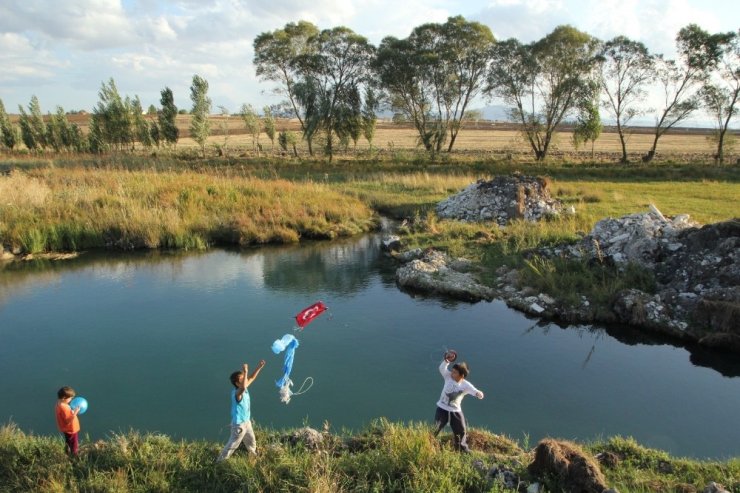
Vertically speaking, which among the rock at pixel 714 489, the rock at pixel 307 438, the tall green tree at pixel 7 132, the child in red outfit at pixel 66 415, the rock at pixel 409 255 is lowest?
the rock at pixel 307 438

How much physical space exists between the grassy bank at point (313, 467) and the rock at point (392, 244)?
11.9m

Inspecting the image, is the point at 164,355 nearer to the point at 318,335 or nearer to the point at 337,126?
the point at 318,335

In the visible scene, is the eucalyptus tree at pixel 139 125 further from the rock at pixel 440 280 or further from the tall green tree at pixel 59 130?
the rock at pixel 440 280

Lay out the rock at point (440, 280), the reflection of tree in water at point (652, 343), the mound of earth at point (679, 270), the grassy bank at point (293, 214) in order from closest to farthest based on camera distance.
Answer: the reflection of tree in water at point (652, 343), the mound of earth at point (679, 270), the rock at point (440, 280), the grassy bank at point (293, 214)

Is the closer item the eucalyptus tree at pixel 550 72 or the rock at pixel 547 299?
the rock at pixel 547 299

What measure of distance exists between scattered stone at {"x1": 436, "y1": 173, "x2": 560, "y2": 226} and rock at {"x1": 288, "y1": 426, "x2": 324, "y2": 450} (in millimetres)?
15279

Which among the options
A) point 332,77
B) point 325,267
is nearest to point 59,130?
point 332,77

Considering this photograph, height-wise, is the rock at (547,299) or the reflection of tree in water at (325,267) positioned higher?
the rock at (547,299)

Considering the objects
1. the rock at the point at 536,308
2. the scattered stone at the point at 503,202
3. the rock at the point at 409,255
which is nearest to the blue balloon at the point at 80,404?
the rock at the point at 536,308

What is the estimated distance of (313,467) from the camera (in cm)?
591

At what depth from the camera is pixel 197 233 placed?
1936 cm

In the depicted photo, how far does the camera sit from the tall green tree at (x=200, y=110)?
41656 millimetres

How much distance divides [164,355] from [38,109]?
49.0 metres

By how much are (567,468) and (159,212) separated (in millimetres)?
17642
